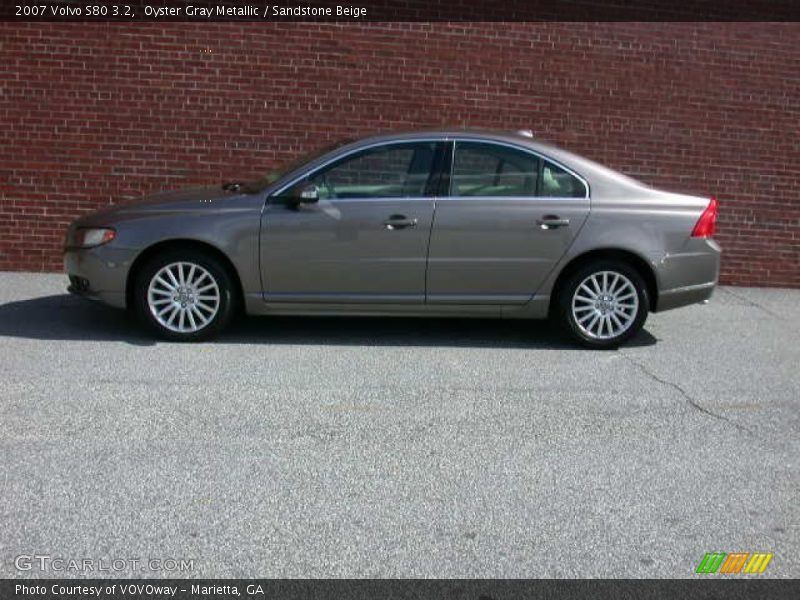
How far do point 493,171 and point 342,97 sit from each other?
3037 millimetres

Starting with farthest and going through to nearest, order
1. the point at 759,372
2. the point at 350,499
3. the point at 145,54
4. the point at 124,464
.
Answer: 1. the point at 145,54
2. the point at 759,372
3. the point at 124,464
4. the point at 350,499

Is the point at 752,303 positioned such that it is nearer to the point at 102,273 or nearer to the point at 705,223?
the point at 705,223

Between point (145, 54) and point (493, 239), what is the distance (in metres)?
4.47

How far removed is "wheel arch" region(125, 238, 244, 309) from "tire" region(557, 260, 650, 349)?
2.42 metres

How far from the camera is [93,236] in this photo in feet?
23.5

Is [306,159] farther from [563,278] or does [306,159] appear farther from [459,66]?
[459,66]

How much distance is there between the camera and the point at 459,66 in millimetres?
9852

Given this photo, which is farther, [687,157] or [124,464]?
[687,157]

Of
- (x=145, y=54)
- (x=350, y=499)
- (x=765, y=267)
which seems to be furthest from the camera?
(x=765, y=267)

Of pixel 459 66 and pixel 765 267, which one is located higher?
pixel 459 66

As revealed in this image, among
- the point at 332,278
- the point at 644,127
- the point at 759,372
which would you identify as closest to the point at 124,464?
the point at 332,278

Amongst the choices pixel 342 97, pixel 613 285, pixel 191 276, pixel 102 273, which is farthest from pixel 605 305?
pixel 342 97

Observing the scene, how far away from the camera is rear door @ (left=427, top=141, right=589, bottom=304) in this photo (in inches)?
282

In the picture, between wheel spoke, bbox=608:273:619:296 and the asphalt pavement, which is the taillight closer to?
wheel spoke, bbox=608:273:619:296
